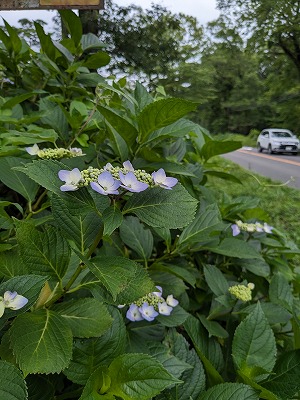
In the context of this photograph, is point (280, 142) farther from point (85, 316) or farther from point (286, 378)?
point (85, 316)

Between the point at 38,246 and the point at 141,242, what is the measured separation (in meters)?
0.37

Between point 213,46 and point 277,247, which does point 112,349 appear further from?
point 213,46

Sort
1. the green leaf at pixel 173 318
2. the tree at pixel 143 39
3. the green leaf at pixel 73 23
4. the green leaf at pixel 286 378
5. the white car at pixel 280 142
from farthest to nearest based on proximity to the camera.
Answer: the white car at pixel 280 142
the tree at pixel 143 39
the green leaf at pixel 73 23
the green leaf at pixel 173 318
the green leaf at pixel 286 378

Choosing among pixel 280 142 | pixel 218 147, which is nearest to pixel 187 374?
pixel 218 147

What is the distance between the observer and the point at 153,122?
2.48 ft

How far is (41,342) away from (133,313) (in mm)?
241

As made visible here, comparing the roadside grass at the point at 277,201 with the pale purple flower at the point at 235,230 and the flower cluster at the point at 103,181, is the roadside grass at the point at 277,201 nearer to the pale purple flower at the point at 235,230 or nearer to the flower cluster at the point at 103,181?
the pale purple flower at the point at 235,230

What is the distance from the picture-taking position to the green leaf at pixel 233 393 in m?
0.58

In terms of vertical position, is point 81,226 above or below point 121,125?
below

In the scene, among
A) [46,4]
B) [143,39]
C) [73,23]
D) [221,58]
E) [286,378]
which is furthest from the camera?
[221,58]

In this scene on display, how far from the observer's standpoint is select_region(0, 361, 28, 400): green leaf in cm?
42

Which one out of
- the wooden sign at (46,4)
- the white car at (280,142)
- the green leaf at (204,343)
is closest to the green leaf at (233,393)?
the green leaf at (204,343)

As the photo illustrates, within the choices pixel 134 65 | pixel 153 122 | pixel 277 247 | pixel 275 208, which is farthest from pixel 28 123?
pixel 134 65

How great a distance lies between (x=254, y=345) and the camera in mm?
697
